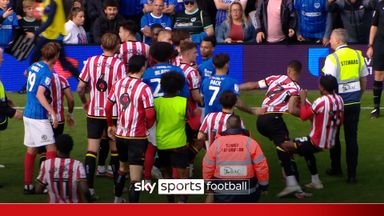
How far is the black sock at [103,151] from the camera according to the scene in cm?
1461

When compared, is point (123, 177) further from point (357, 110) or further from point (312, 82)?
point (312, 82)

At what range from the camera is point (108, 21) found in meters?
20.9

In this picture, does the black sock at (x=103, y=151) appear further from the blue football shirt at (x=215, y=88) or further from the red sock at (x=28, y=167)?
the blue football shirt at (x=215, y=88)

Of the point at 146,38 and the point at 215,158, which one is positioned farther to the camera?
the point at 146,38

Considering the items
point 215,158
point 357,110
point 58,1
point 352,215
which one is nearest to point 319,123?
point 357,110

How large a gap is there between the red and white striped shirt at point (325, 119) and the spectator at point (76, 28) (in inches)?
348

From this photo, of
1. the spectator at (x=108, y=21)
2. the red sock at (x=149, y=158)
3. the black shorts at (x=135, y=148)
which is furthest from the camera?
the spectator at (x=108, y=21)

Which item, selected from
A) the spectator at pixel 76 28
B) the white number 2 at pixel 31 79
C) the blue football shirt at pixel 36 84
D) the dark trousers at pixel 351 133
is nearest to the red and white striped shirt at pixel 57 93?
the blue football shirt at pixel 36 84

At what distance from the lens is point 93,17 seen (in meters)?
21.8

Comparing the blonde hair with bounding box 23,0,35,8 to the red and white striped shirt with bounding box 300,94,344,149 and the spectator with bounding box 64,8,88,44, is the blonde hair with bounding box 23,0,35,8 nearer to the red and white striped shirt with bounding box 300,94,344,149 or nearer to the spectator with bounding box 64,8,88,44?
the spectator with bounding box 64,8,88,44

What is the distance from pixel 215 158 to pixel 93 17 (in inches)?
431

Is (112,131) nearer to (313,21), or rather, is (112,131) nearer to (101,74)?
(101,74)

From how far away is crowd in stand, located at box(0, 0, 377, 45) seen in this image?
20750 millimetres

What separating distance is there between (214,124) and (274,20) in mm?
8699
